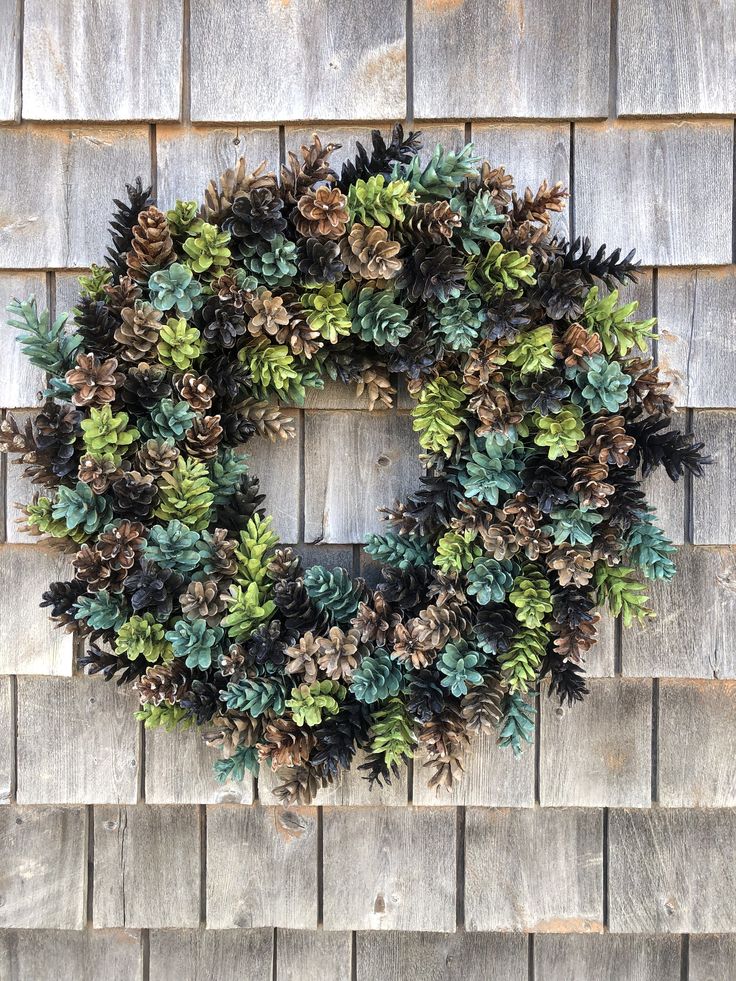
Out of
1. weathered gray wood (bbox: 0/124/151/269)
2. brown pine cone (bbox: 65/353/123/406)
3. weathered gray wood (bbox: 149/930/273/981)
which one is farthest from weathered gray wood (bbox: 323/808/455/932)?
weathered gray wood (bbox: 0/124/151/269)

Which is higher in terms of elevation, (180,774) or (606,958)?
(180,774)

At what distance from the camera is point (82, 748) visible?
3.99 ft

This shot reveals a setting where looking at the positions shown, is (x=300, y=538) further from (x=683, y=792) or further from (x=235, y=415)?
(x=683, y=792)

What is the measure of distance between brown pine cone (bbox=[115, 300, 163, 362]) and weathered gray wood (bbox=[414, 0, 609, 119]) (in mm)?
521

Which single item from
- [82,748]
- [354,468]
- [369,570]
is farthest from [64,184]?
[82,748]

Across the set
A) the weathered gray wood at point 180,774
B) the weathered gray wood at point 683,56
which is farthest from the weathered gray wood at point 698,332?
the weathered gray wood at point 180,774

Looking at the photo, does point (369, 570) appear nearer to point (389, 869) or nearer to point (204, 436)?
point (204, 436)

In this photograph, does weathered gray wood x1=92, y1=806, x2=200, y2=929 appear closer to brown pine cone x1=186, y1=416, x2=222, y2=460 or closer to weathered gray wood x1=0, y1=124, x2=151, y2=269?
brown pine cone x1=186, y1=416, x2=222, y2=460

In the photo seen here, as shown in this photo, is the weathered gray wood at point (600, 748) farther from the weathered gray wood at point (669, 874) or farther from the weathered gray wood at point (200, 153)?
the weathered gray wood at point (200, 153)

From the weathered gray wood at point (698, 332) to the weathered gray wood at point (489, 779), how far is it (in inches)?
25.4

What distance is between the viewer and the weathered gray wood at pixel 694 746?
3.98 ft

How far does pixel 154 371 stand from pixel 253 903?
91cm

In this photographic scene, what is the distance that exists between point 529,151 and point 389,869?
1206 mm

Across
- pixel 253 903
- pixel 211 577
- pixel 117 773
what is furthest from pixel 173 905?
pixel 211 577
